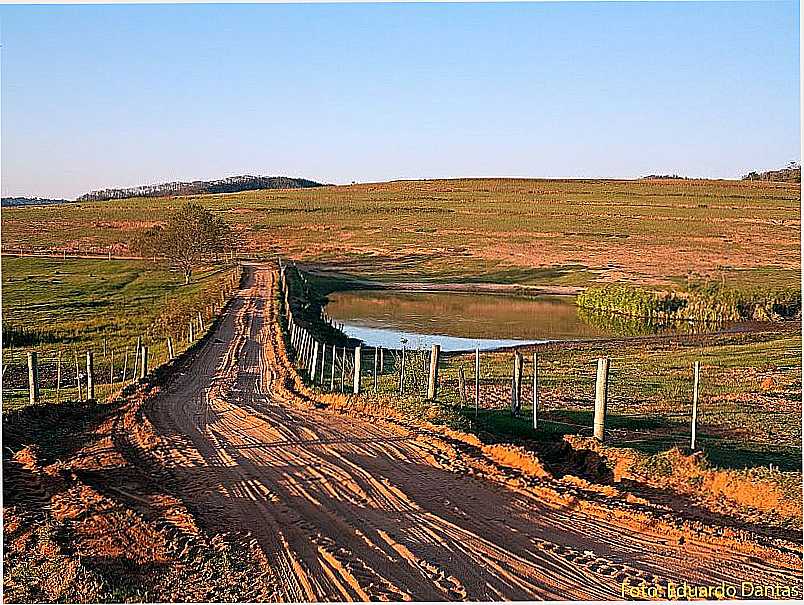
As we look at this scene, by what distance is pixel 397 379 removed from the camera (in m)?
19.9

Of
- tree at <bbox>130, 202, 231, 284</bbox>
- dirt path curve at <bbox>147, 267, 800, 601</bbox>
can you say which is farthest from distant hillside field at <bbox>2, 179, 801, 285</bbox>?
dirt path curve at <bbox>147, 267, 800, 601</bbox>

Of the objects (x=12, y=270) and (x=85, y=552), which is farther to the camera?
(x=12, y=270)

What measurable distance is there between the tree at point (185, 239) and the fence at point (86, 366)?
72.0 ft

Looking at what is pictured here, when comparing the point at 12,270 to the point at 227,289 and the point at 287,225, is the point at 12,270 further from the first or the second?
the point at 287,225

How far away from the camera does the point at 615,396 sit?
18188 millimetres

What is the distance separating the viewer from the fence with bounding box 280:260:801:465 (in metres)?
13.1

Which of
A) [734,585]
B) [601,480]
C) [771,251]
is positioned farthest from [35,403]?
[771,251]

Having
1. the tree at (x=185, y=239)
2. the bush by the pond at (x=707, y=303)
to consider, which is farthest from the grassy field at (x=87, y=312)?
the bush by the pond at (x=707, y=303)

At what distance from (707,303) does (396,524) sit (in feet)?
117

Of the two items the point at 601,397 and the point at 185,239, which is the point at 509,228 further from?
the point at 601,397

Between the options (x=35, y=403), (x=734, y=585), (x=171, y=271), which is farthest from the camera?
(x=171, y=271)

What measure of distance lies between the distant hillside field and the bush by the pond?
17.3ft

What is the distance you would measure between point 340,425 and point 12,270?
52.5 m

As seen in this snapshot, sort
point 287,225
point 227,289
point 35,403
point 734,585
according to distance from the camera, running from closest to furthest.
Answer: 1. point 734,585
2. point 35,403
3. point 227,289
4. point 287,225
